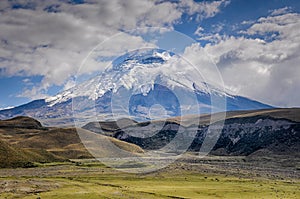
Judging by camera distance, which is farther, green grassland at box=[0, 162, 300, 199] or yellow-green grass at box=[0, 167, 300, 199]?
green grassland at box=[0, 162, 300, 199]

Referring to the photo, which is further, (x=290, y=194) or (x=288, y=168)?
(x=288, y=168)

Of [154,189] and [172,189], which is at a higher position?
[154,189]

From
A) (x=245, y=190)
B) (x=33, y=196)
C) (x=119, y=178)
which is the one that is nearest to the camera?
(x=33, y=196)

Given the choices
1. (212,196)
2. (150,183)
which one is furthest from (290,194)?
(150,183)

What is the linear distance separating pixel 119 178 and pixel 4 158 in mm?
67247

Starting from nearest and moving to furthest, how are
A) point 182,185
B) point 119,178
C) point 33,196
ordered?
point 33,196
point 182,185
point 119,178

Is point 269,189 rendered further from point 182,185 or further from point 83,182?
point 83,182

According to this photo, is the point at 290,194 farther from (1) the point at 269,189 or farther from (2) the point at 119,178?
(2) the point at 119,178

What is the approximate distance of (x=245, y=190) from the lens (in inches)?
3509

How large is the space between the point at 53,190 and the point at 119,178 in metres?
31.3

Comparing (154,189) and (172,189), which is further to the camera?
(172,189)

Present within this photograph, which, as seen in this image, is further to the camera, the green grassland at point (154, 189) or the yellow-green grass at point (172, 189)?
the green grassland at point (154, 189)

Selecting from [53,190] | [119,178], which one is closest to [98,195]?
[53,190]

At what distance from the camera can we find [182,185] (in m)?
97.8
